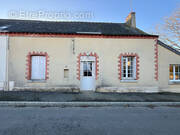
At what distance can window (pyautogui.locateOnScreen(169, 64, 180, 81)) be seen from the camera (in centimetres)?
916

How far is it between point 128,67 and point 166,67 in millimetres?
2872

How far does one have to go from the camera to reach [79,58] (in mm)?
8492

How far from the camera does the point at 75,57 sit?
8.50 m

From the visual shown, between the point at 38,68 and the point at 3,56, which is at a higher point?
the point at 3,56

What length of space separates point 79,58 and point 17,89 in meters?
4.67

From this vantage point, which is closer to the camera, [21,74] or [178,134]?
[178,134]

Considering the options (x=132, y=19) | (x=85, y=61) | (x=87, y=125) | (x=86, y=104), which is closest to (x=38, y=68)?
(x=85, y=61)

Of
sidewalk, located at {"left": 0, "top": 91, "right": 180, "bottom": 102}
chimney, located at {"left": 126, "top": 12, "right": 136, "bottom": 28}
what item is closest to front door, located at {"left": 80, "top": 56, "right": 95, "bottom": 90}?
sidewalk, located at {"left": 0, "top": 91, "right": 180, "bottom": 102}

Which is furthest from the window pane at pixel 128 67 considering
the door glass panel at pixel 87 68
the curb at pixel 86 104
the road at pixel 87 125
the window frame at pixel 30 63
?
the window frame at pixel 30 63

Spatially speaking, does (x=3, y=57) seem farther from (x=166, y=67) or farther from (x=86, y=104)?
(x=166, y=67)

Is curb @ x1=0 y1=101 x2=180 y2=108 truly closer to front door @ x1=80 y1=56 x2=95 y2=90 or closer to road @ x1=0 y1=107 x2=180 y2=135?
road @ x1=0 y1=107 x2=180 y2=135

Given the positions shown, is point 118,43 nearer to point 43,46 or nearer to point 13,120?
point 43,46

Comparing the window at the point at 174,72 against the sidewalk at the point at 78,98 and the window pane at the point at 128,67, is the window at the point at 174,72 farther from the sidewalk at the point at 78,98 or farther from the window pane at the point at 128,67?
the window pane at the point at 128,67

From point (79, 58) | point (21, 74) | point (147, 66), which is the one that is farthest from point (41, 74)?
point (147, 66)
